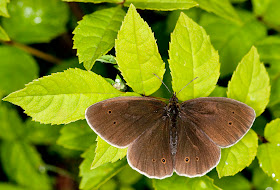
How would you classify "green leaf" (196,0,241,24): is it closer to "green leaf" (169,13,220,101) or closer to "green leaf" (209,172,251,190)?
"green leaf" (169,13,220,101)

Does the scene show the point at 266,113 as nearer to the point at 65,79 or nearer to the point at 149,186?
the point at 149,186

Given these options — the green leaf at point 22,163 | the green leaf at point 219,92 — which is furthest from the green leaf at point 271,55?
the green leaf at point 22,163

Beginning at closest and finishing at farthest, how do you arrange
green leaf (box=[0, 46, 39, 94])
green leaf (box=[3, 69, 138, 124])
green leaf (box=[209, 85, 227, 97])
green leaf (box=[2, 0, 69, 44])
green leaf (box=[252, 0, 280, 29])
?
green leaf (box=[3, 69, 138, 124]) < green leaf (box=[209, 85, 227, 97]) < green leaf (box=[252, 0, 280, 29]) < green leaf (box=[0, 46, 39, 94]) < green leaf (box=[2, 0, 69, 44])

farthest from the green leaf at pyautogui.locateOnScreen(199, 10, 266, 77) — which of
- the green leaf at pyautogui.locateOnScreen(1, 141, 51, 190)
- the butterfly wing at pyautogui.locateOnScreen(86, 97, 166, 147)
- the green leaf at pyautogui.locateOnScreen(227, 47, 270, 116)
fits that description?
the green leaf at pyautogui.locateOnScreen(1, 141, 51, 190)

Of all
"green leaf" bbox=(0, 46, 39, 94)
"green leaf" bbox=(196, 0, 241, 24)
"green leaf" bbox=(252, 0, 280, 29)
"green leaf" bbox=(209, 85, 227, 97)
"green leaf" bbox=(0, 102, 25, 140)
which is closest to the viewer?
"green leaf" bbox=(209, 85, 227, 97)

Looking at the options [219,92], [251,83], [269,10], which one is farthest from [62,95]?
[269,10]

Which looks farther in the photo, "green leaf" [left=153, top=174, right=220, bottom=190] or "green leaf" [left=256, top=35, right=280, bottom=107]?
"green leaf" [left=256, top=35, right=280, bottom=107]

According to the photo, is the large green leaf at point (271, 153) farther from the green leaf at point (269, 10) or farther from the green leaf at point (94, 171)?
the green leaf at point (269, 10)

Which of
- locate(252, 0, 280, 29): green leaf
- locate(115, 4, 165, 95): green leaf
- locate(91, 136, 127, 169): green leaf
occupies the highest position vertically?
locate(115, 4, 165, 95): green leaf
